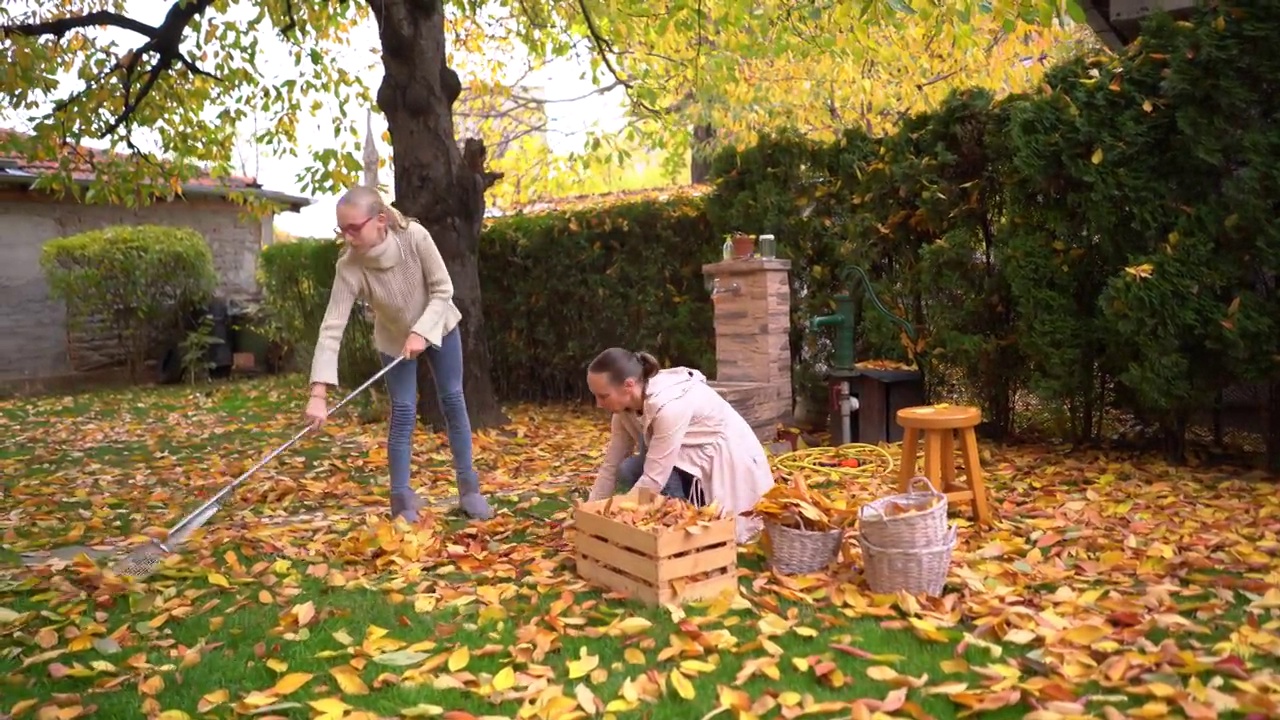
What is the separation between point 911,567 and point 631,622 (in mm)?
962

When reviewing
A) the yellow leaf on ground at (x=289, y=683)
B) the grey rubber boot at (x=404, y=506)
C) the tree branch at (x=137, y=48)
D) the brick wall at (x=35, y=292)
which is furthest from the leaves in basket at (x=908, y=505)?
the brick wall at (x=35, y=292)

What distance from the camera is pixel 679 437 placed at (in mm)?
3889

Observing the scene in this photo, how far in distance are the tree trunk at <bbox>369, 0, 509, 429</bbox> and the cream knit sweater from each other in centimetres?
282

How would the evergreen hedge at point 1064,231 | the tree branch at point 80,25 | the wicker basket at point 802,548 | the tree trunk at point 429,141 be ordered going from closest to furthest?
the wicker basket at point 802,548, the evergreen hedge at point 1064,231, the tree trunk at point 429,141, the tree branch at point 80,25

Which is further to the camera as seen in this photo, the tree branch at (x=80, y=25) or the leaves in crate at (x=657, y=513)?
the tree branch at (x=80, y=25)

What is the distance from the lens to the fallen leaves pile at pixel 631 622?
2.67 m

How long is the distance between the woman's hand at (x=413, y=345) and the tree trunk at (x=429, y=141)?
10.1 ft

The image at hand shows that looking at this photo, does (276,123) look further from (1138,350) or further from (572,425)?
(1138,350)

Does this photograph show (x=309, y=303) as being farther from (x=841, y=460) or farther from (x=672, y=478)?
(x=672, y=478)

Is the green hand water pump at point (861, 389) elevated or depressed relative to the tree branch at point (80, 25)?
depressed

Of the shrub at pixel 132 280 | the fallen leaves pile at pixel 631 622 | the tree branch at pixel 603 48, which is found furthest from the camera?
the shrub at pixel 132 280

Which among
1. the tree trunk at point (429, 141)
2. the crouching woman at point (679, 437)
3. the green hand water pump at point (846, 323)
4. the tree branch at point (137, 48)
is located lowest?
the crouching woman at point (679, 437)

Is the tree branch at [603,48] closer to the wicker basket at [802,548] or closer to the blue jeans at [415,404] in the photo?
the blue jeans at [415,404]

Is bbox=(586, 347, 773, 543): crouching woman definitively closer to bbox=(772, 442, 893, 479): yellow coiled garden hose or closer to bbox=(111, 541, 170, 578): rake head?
bbox=(772, 442, 893, 479): yellow coiled garden hose
